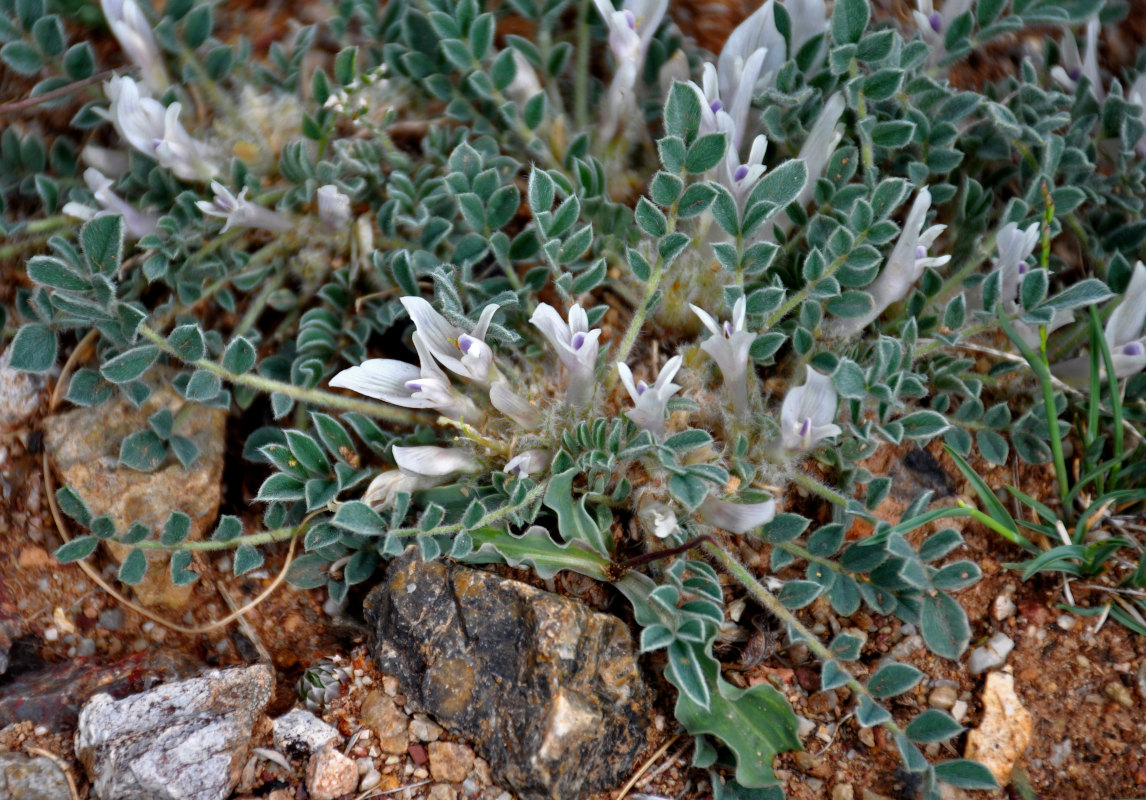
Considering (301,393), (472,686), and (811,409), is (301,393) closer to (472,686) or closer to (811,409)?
(472,686)

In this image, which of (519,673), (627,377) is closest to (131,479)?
(519,673)

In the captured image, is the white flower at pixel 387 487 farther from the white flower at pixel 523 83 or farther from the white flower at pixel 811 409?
the white flower at pixel 523 83

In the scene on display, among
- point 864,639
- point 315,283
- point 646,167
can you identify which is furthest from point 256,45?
point 864,639

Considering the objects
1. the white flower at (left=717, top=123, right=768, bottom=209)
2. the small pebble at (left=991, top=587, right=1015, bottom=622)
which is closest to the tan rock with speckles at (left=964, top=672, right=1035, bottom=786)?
the small pebble at (left=991, top=587, right=1015, bottom=622)

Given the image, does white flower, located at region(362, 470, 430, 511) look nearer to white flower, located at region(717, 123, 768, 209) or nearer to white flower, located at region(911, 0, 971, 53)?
white flower, located at region(717, 123, 768, 209)

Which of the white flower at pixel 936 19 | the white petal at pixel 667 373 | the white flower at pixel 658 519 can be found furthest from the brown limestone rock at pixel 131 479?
the white flower at pixel 936 19

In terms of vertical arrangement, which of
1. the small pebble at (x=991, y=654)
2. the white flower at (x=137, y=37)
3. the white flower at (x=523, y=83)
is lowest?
the small pebble at (x=991, y=654)

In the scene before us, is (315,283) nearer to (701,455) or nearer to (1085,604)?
(701,455)
